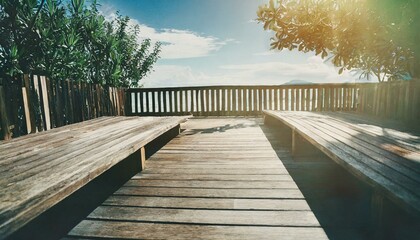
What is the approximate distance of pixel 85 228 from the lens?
1.76 metres

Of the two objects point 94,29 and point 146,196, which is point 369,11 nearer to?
point 146,196

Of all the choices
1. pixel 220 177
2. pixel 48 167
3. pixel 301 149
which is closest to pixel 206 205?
pixel 220 177

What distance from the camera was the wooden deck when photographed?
1.71 metres

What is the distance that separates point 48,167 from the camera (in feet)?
5.96

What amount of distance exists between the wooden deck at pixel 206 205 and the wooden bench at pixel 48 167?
32 cm

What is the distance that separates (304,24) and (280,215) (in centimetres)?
595

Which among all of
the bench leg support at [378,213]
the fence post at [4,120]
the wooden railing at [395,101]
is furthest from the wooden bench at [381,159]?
the fence post at [4,120]

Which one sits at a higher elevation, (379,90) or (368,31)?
(368,31)

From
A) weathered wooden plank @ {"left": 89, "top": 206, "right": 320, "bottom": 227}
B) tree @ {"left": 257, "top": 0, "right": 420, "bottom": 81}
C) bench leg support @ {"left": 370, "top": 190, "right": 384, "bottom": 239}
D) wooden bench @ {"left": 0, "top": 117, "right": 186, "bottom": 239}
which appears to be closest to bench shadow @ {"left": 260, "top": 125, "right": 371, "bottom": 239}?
bench leg support @ {"left": 370, "top": 190, "right": 384, "bottom": 239}

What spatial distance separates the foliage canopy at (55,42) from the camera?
777cm

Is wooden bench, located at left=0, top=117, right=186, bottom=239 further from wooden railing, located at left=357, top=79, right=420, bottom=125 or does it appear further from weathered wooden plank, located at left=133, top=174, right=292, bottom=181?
wooden railing, located at left=357, top=79, right=420, bottom=125

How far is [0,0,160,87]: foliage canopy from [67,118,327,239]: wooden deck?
5631 millimetres

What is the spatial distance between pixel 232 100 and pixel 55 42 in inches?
235

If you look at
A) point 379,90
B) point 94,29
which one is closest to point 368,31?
point 379,90
